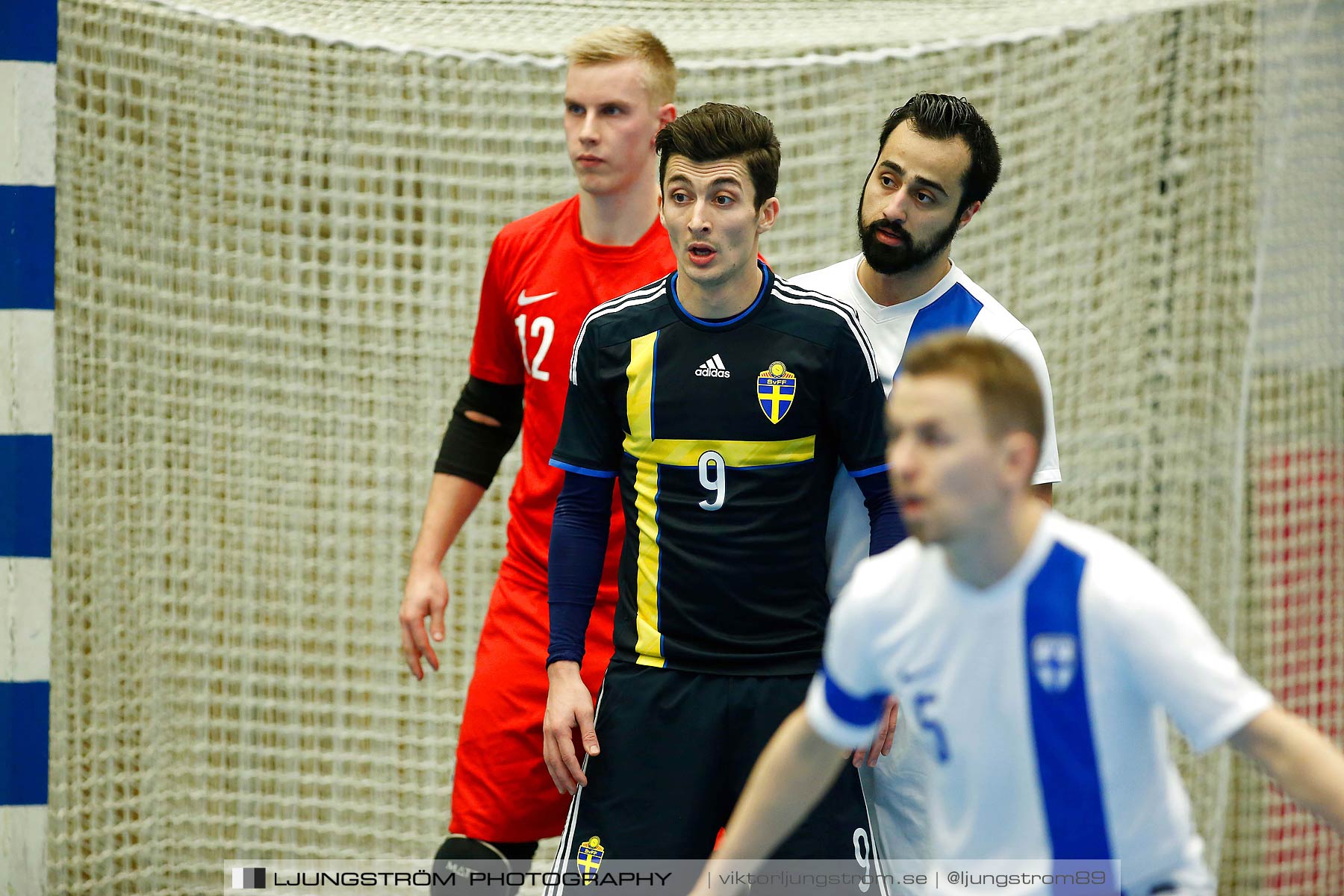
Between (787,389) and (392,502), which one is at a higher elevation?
(787,389)

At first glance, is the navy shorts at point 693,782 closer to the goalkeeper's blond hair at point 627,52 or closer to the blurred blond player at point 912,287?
the blurred blond player at point 912,287

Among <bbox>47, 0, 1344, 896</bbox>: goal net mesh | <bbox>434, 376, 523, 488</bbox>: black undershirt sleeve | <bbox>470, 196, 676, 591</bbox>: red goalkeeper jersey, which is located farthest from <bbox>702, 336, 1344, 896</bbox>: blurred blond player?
<bbox>47, 0, 1344, 896</bbox>: goal net mesh

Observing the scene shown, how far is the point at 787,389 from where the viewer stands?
231cm

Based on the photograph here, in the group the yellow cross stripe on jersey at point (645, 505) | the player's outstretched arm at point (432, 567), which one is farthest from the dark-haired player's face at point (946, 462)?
the player's outstretched arm at point (432, 567)

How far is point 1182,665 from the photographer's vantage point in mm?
1569

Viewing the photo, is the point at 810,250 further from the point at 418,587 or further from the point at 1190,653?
the point at 1190,653

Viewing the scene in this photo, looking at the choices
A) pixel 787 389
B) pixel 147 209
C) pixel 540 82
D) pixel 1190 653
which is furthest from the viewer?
pixel 540 82

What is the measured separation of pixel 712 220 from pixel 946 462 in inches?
34.7

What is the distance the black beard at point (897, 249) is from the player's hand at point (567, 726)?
0.95 metres

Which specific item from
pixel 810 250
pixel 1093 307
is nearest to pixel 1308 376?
pixel 1093 307

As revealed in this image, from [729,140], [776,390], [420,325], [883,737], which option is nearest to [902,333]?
[776,390]

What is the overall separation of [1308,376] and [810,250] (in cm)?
158

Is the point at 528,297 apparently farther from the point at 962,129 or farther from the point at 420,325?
the point at 420,325

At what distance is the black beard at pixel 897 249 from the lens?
2.53 m
